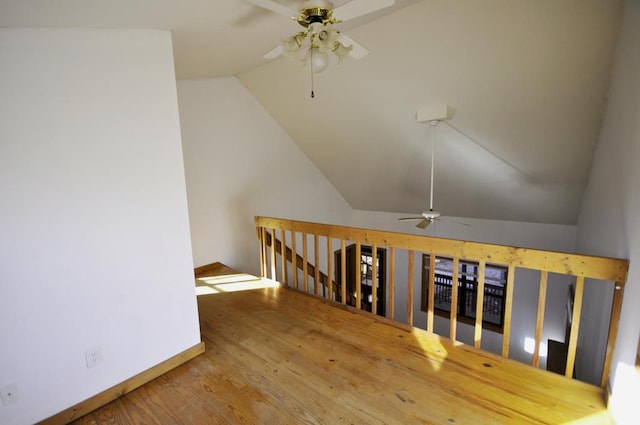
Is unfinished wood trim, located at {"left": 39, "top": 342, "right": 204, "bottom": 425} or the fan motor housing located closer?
the fan motor housing

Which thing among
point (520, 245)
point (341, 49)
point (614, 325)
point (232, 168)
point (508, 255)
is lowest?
point (520, 245)

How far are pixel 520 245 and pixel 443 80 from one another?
3876 mm

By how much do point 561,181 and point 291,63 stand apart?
12.0 ft

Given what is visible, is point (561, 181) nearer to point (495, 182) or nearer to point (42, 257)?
point (495, 182)

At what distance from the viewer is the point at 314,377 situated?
212 cm

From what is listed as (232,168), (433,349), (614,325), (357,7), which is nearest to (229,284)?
(232,168)

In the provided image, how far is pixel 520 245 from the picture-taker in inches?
212

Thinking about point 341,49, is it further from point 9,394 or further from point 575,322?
point 9,394

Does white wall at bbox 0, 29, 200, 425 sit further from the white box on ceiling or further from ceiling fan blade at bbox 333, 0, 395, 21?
the white box on ceiling

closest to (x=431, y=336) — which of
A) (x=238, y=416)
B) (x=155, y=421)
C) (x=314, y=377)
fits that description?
(x=314, y=377)

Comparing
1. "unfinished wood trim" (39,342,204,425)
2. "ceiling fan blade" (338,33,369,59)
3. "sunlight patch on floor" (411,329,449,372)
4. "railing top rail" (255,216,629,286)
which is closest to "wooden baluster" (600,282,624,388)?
"railing top rail" (255,216,629,286)

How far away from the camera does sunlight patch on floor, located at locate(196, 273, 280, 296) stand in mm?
3676

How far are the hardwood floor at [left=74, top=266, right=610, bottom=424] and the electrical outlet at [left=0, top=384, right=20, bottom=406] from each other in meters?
0.39

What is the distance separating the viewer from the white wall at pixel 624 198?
1.57 meters
